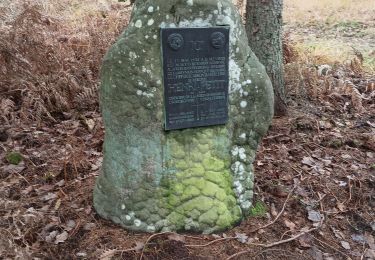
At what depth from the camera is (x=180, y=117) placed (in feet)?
9.94

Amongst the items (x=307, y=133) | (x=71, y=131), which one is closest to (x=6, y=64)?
(x=71, y=131)

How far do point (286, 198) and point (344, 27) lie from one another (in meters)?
11.0

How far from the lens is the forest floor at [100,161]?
3121 mm

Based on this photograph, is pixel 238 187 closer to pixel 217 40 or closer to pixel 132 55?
pixel 217 40

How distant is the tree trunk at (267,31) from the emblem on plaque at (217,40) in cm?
239

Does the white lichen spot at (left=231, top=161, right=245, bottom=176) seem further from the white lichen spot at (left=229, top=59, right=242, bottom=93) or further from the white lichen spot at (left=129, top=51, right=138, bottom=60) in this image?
the white lichen spot at (left=129, top=51, right=138, bottom=60)

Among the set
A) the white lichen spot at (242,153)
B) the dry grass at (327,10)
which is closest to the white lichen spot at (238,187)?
the white lichen spot at (242,153)

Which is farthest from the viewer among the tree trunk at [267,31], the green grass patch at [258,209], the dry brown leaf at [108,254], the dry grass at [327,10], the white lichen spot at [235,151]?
the dry grass at [327,10]

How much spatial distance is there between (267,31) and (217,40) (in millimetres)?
2457

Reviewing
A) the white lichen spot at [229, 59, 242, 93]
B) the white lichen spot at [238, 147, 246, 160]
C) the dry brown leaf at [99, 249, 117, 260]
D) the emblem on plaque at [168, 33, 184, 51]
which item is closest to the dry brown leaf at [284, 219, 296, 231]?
the white lichen spot at [238, 147, 246, 160]

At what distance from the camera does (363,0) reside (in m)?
16.4

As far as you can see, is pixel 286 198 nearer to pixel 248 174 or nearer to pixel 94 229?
pixel 248 174

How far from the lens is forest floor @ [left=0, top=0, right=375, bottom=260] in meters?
3.12

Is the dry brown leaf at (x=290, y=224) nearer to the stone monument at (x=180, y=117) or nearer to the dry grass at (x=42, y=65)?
the stone monument at (x=180, y=117)
